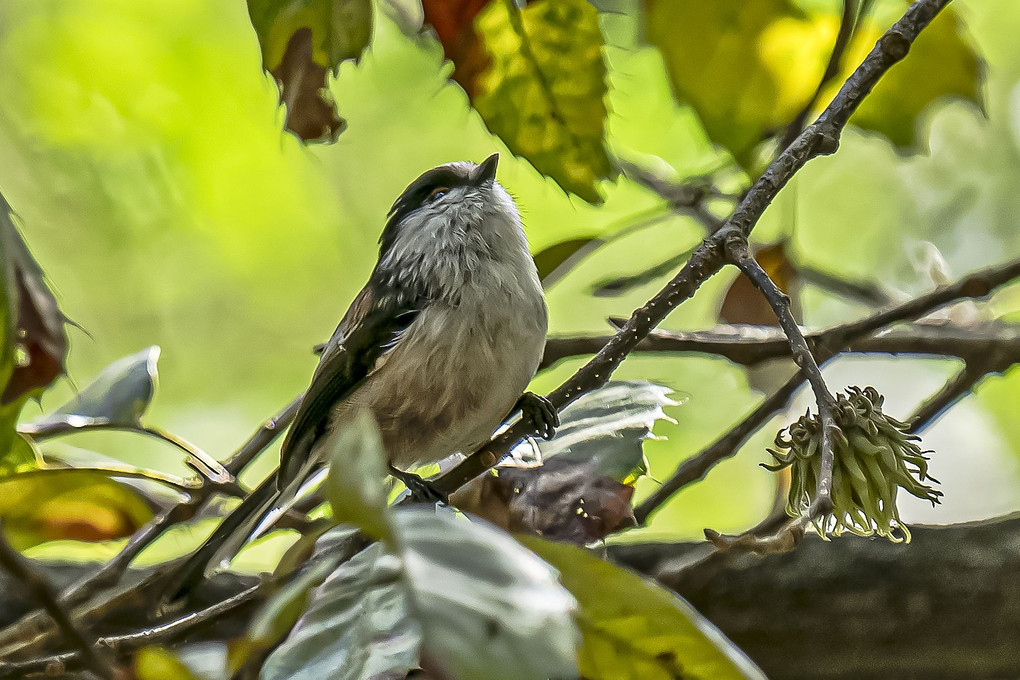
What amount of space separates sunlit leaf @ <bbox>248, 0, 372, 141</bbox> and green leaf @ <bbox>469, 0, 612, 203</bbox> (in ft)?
0.44

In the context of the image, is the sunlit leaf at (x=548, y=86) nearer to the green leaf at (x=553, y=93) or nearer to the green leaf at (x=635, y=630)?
the green leaf at (x=553, y=93)

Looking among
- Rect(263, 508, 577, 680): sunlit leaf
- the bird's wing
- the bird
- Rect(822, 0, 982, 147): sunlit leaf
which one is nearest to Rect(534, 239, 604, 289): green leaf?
the bird

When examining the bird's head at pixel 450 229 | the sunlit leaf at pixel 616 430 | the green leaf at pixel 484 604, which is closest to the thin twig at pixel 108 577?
the bird's head at pixel 450 229

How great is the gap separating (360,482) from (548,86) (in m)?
0.51

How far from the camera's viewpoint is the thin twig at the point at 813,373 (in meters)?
0.58

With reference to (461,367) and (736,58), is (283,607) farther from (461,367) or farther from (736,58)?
(736,58)

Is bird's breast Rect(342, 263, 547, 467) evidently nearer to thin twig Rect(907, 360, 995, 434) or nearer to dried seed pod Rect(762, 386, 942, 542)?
dried seed pod Rect(762, 386, 942, 542)

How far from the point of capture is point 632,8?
1.11 meters

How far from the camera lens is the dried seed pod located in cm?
71

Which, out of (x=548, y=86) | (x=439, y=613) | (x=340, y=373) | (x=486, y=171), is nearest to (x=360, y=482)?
(x=439, y=613)

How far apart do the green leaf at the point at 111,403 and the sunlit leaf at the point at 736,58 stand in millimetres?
792

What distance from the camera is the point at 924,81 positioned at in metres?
1.18

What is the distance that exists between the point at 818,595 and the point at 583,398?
337 mm

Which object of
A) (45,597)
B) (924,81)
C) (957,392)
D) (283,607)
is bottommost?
(45,597)
